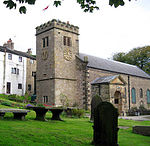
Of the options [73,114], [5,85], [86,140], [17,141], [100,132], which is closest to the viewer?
[17,141]

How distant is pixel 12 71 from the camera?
114 ft

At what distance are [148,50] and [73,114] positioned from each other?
1572 inches

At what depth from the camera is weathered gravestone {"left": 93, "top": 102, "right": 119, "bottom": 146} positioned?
634cm

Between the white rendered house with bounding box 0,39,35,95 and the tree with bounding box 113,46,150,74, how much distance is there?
29.1 meters

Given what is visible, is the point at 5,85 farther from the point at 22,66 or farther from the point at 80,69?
the point at 80,69

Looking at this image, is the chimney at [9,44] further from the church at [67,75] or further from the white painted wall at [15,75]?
the church at [67,75]

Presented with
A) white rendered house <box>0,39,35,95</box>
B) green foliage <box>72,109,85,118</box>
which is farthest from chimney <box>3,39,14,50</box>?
green foliage <box>72,109,85,118</box>

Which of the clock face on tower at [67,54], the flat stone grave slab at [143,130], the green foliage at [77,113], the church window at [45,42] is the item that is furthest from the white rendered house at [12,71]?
the flat stone grave slab at [143,130]

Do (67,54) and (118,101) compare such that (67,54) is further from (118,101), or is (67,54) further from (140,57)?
(140,57)

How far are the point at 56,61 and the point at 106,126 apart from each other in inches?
749

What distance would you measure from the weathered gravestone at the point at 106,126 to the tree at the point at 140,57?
47.3m

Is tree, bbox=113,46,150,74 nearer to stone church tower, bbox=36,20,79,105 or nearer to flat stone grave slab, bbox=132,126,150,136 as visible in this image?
stone church tower, bbox=36,20,79,105

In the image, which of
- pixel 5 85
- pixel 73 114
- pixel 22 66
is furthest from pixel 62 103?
pixel 22 66

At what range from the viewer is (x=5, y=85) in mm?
32969
